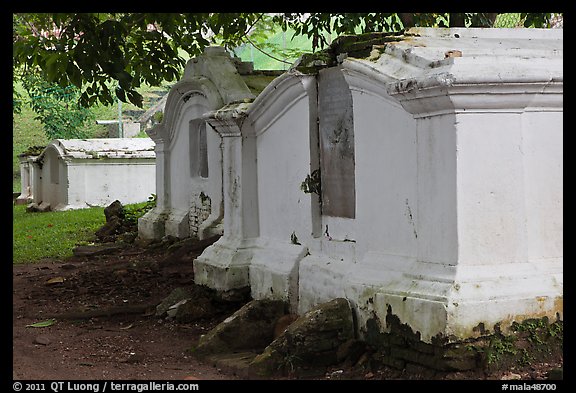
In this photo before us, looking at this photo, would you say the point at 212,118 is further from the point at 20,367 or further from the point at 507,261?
the point at 507,261

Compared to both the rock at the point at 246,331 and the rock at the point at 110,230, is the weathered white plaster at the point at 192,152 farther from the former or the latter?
the rock at the point at 246,331

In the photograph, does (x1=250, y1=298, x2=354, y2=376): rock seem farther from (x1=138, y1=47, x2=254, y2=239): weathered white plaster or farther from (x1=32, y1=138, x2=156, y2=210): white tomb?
(x1=32, y1=138, x2=156, y2=210): white tomb

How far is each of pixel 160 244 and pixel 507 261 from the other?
7990 mm

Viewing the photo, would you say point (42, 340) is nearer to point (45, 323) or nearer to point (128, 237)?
point (45, 323)

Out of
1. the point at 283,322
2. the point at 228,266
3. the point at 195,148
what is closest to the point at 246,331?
the point at 283,322

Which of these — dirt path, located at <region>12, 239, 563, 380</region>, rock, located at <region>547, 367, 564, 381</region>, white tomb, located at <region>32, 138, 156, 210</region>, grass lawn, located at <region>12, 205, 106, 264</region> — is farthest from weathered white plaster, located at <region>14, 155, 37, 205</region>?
rock, located at <region>547, 367, 564, 381</region>

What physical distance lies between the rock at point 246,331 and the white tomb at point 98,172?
46.3 feet

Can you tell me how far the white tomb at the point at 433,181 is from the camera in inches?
195

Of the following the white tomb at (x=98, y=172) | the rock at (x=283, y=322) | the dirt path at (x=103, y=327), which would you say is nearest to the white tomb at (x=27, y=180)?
the white tomb at (x=98, y=172)

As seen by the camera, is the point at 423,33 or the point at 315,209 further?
the point at 315,209

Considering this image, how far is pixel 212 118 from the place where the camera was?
27.2 feet

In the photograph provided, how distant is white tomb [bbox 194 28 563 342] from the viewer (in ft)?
16.2

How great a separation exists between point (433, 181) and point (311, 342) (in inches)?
57.6

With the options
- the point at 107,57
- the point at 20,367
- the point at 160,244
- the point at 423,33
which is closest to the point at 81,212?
the point at 160,244
